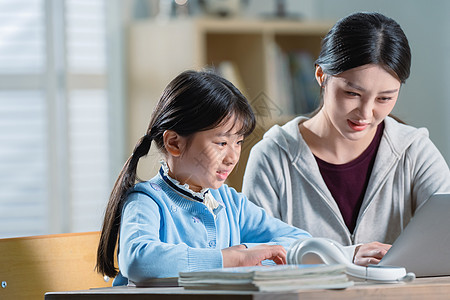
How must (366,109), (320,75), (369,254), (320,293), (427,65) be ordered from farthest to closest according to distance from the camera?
(427,65), (320,75), (366,109), (369,254), (320,293)

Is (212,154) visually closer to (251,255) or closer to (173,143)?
(173,143)

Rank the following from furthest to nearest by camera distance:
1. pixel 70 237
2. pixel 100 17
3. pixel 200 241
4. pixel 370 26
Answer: pixel 100 17 → pixel 370 26 → pixel 70 237 → pixel 200 241

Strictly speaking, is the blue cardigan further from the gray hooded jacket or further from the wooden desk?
the gray hooded jacket

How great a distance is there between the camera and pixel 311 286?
856 mm

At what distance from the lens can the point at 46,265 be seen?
133 centimetres

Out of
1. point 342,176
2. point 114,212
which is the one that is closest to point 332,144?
point 342,176

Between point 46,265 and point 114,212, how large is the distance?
21 cm

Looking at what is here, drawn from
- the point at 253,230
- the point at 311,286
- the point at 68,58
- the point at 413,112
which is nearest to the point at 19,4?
the point at 68,58

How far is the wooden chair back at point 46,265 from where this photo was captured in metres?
1.29

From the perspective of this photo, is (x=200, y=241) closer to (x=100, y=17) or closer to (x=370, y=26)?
(x=370, y=26)

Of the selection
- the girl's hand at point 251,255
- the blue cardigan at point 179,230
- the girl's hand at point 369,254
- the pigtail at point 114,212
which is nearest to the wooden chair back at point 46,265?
the pigtail at point 114,212

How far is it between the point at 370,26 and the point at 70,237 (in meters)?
0.74

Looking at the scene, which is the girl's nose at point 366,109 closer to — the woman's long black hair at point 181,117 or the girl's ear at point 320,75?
the girl's ear at point 320,75

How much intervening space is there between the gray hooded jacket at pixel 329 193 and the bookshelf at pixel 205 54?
1.26m
